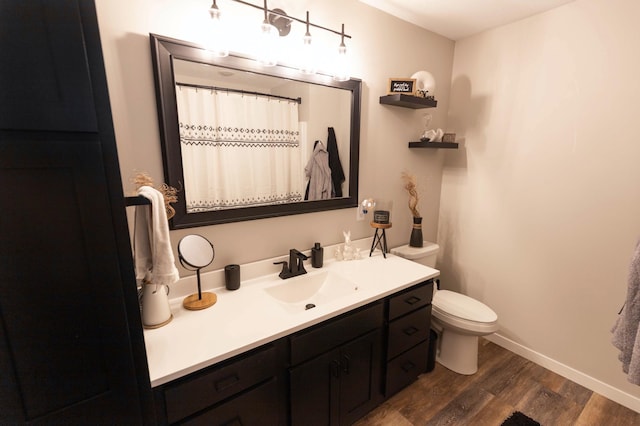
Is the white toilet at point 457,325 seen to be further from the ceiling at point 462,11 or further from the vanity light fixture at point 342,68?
the ceiling at point 462,11

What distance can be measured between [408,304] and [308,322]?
2.34 ft

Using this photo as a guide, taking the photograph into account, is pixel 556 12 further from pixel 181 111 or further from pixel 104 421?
pixel 104 421

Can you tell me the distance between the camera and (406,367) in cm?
171

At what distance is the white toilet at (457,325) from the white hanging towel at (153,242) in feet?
5.24

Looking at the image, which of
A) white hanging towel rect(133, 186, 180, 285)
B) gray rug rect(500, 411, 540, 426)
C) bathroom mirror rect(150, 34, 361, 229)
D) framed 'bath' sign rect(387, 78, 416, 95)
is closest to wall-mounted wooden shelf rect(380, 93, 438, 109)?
framed 'bath' sign rect(387, 78, 416, 95)

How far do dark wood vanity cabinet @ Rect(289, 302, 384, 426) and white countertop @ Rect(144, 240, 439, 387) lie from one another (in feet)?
0.24

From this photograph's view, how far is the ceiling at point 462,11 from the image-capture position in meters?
1.75

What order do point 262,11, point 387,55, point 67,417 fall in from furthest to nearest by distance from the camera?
point 387,55
point 262,11
point 67,417

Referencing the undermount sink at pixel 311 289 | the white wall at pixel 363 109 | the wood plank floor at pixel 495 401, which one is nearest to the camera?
the white wall at pixel 363 109

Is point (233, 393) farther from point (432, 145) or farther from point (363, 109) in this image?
point (432, 145)

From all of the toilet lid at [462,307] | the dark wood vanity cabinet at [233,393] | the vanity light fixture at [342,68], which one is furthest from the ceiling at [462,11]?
the dark wood vanity cabinet at [233,393]

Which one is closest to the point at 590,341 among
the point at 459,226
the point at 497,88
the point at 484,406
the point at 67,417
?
the point at 484,406

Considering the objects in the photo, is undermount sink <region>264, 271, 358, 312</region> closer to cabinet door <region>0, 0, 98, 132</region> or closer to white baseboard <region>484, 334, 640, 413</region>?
cabinet door <region>0, 0, 98, 132</region>

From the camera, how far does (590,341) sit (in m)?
1.82
